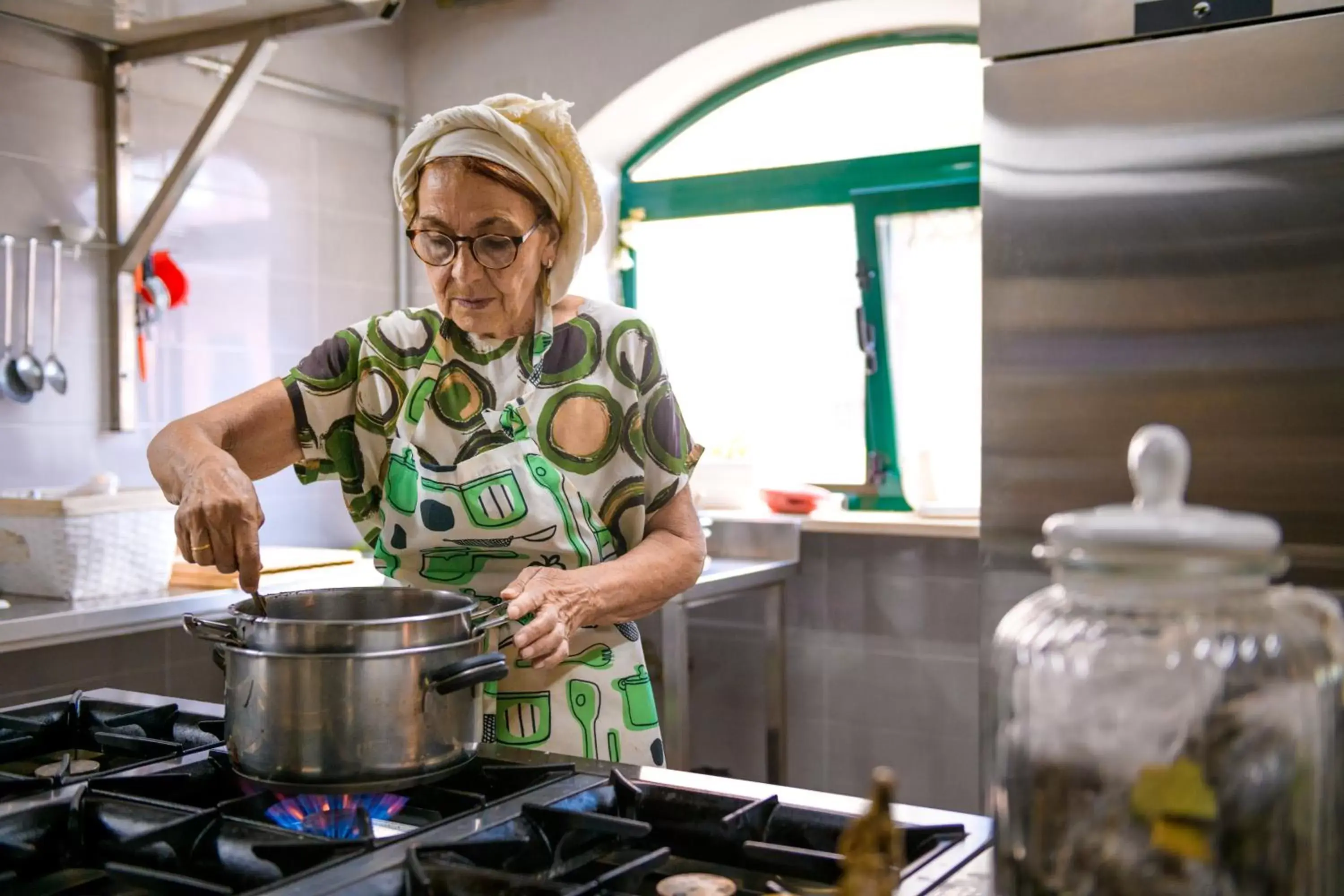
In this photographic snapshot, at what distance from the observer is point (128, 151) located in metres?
2.82

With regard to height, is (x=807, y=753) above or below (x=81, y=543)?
below

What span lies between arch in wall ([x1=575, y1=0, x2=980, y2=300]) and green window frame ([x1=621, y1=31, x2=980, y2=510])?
1 cm

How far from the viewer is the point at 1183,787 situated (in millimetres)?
534

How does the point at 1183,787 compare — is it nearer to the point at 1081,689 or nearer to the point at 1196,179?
the point at 1081,689

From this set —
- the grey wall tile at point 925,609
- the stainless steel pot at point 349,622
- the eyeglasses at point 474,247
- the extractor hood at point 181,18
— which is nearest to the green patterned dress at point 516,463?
the eyeglasses at point 474,247

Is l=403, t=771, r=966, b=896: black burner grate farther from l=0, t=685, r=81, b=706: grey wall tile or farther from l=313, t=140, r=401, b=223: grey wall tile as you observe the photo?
l=313, t=140, r=401, b=223: grey wall tile

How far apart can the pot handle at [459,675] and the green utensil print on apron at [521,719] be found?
0.41m

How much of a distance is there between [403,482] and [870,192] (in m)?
2.13

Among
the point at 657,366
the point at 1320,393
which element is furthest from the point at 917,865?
the point at 1320,393

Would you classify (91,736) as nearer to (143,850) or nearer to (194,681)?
(143,850)

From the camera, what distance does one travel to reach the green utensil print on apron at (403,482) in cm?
140

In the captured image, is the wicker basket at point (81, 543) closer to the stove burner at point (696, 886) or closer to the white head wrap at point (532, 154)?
the white head wrap at point (532, 154)

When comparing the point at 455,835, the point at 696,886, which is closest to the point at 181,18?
the point at 455,835

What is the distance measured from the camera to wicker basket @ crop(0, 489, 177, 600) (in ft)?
7.20
